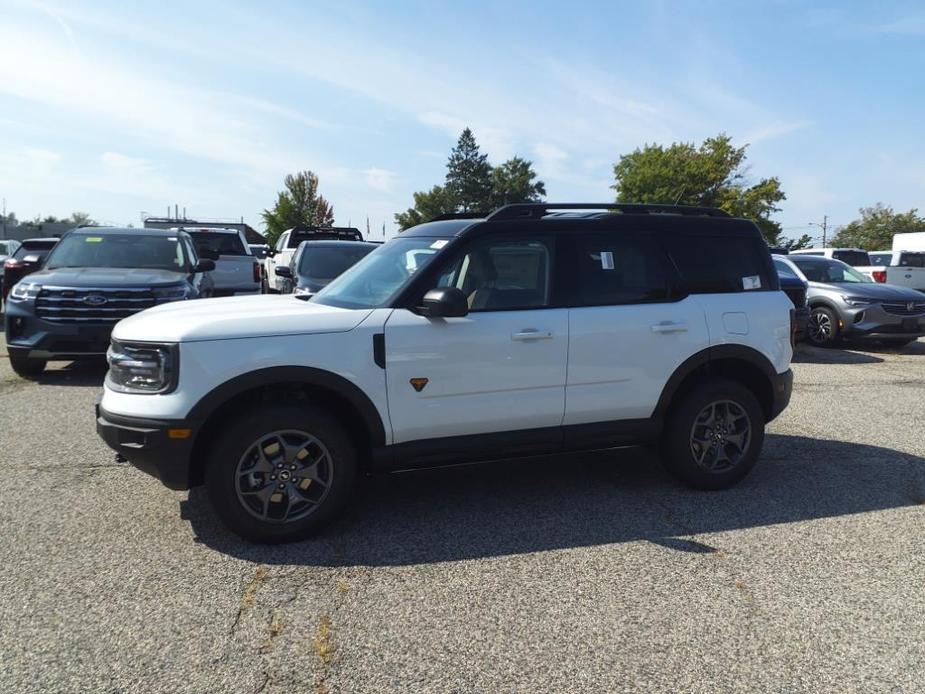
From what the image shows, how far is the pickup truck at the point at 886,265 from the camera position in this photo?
60.4ft

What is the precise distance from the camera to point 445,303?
411cm

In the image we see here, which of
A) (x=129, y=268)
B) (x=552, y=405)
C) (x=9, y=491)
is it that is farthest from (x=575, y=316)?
(x=129, y=268)

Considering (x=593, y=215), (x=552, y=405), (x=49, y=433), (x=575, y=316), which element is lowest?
(x=49, y=433)

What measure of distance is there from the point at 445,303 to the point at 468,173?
92139 mm

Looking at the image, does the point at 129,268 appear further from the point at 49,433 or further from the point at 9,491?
the point at 9,491

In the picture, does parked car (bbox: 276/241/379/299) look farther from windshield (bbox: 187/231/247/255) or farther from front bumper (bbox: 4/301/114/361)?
windshield (bbox: 187/231/247/255)

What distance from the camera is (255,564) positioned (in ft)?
12.6

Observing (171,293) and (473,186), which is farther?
(473,186)

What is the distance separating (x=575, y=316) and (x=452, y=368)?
883 millimetres

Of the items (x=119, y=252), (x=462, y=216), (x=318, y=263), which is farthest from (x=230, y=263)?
(x=462, y=216)

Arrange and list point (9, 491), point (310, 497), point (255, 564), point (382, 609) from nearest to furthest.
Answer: point (382, 609) < point (255, 564) < point (310, 497) < point (9, 491)

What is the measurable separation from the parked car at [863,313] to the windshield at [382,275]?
31.6 feet

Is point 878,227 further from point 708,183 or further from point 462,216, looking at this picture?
point 462,216

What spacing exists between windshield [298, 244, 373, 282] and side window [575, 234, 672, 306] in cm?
676
